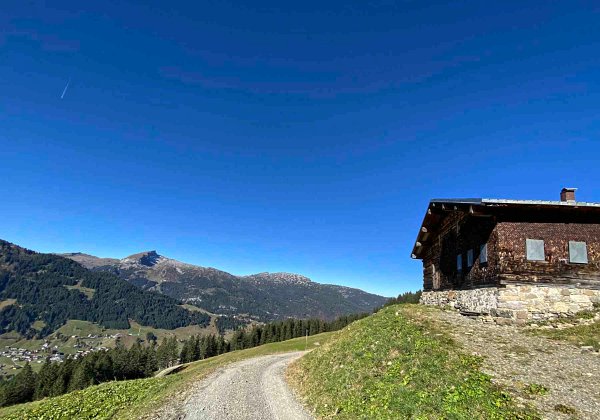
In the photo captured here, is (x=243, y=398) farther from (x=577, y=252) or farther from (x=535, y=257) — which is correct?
(x=577, y=252)

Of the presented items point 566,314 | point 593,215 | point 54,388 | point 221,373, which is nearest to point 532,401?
point 566,314

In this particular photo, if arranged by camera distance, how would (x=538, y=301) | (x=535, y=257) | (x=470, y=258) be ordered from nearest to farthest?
(x=538, y=301) < (x=535, y=257) < (x=470, y=258)

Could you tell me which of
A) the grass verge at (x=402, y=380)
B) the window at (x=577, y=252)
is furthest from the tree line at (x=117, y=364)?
the window at (x=577, y=252)

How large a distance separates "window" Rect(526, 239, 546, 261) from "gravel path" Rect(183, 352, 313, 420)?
1903cm

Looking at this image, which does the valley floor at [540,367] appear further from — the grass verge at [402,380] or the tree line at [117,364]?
the tree line at [117,364]

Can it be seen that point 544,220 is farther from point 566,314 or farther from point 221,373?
point 221,373

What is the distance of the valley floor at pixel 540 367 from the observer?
1141 cm

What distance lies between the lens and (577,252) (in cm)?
2389

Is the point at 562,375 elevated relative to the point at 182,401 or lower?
elevated

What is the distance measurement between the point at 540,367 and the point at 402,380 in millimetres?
5806

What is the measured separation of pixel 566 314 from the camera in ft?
73.2

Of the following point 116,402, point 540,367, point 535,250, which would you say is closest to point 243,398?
point 116,402

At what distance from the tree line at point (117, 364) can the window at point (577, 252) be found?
10629cm

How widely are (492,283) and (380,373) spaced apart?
13.0 meters
